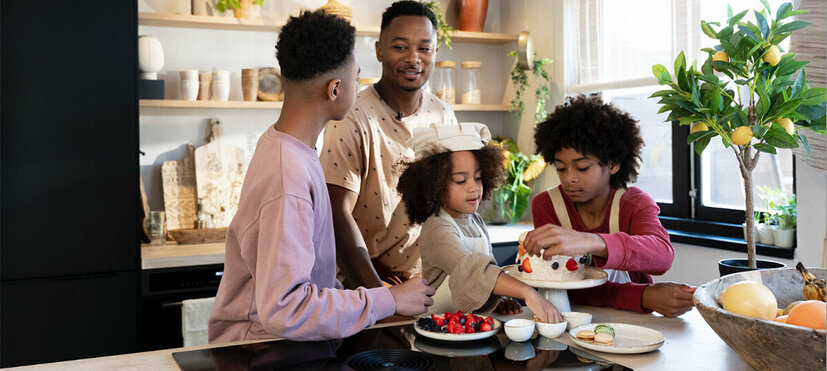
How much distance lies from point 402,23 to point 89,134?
4.61ft

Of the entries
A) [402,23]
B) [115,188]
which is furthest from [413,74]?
[115,188]

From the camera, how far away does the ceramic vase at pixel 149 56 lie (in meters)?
3.20

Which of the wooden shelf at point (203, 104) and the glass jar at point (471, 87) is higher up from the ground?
the glass jar at point (471, 87)

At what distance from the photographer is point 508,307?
158 centimetres

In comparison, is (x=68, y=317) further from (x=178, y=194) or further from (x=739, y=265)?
(x=739, y=265)

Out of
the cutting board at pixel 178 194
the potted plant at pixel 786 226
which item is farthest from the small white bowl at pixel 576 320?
the cutting board at pixel 178 194

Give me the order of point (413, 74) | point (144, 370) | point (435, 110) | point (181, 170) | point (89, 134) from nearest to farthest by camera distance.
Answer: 1. point (144, 370)
2. point (413, 74)
3. point (435, 110)
4. point (89, 134)
5. point (181, 170)

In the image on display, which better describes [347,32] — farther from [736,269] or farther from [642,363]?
[736,269]

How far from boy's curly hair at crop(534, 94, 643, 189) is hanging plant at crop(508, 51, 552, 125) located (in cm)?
176

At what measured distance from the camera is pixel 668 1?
10.3 feet

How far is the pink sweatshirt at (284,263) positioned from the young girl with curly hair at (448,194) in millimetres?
372

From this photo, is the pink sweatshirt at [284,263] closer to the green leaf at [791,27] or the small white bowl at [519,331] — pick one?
the small white bowl at [519,331]

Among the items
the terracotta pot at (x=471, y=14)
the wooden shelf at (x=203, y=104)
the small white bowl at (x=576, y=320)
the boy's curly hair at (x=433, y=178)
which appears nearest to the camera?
the small white bowl at (x=576, y=320)

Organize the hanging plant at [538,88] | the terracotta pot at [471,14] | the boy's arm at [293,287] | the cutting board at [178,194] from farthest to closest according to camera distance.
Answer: the terracotta pot at [471,14] < the hanging plant at [538,88] < the cutting board at [178,194] < the boy's arm at [293,287]
